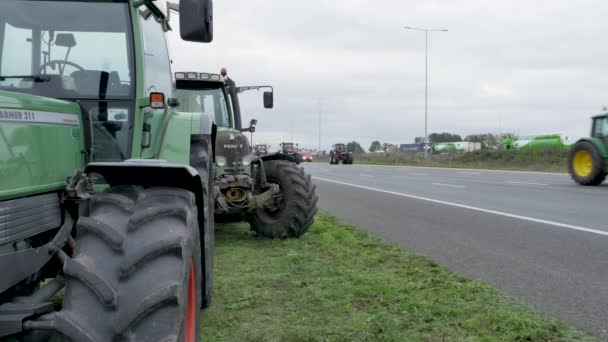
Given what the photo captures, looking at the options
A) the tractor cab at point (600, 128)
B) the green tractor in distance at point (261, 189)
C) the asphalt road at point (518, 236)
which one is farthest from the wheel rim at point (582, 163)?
the green tractor in distance at point (261, 189)

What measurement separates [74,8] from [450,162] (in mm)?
50458

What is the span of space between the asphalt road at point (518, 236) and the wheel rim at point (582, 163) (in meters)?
2.79

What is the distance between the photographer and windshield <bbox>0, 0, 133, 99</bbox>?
3596 millimetres

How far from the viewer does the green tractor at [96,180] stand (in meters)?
2.53

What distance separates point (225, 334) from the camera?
418cm

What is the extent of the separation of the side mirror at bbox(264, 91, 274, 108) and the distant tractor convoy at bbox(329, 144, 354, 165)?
48749 mm

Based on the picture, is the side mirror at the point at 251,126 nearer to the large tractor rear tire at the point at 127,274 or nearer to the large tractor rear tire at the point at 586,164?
the large tractor rear tire at the point at 127,274

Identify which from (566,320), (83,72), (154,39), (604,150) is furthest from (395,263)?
(604,150)

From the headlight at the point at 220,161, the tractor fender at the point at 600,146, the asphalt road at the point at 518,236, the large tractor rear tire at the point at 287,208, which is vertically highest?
the tractor fender at the point at 600,146

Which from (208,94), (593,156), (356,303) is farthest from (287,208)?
(593,156)

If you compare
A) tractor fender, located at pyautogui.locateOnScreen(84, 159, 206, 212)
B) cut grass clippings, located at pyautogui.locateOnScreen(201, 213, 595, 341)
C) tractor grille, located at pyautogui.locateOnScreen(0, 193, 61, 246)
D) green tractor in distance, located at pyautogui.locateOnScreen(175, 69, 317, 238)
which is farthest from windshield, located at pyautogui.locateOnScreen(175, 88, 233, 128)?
tractor grille, located at pyautogui.locateOnScreen(0, 193, 61, 246)

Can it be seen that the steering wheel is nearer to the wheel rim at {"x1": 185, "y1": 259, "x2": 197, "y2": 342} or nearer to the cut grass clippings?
the wheel rim at {"x1": 185, "y1": 259, "x2": 197, "y2": 342}

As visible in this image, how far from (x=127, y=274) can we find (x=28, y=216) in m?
0.68

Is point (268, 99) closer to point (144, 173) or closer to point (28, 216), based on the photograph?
point (144, 173)
